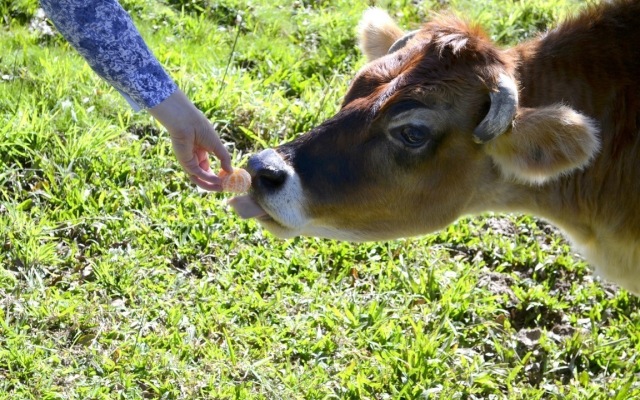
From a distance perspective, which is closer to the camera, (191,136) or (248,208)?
(191,136)

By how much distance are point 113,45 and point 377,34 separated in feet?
6.36

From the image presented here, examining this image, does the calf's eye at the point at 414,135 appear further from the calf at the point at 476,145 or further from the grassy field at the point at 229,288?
the grassy field at the point at 229,288

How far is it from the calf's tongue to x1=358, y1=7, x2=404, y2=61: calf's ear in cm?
136

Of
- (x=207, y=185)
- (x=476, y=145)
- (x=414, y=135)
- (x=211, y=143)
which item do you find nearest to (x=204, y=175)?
(x=207, y=185)

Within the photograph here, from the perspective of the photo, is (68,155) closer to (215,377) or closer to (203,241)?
(203,241)

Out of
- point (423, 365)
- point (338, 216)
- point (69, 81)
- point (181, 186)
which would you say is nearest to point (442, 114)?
point (338, 216)

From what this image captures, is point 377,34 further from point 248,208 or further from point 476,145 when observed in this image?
point 248,208

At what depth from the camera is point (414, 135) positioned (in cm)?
441

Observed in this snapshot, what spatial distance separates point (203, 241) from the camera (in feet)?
19.6

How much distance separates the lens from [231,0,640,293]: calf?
4.34m

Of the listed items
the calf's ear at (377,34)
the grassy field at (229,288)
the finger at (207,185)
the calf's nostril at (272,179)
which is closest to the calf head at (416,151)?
the calf's nostril at (272,179)

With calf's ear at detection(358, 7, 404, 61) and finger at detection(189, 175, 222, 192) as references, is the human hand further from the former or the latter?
calf's ear at detection(358, 7, 404, 61)

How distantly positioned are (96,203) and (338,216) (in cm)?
210

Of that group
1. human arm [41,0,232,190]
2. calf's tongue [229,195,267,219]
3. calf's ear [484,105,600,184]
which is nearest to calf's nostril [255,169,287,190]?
calf's tongue [229,195,267,219]
